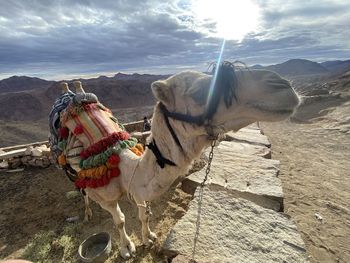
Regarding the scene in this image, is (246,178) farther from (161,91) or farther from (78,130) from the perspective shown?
(161,91)

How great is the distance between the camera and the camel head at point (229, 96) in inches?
73.0

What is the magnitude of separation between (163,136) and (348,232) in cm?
363

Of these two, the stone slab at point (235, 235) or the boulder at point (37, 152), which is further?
the boulder at point (37, 152)

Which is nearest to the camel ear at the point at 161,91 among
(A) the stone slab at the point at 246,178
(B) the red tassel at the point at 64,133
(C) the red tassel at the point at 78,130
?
(C) the red tassel at the point at 78,130

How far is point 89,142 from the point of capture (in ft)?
12.3

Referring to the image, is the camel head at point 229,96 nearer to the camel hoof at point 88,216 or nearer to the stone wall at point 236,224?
the stone wall at point 236,224

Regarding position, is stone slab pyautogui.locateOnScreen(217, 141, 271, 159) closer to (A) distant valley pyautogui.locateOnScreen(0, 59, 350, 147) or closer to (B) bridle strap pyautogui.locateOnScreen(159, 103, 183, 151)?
(B) bridle strap pyautogui.locateOnScreen(159, 103, 183, 151)

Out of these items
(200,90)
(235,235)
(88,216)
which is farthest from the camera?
(88,216)

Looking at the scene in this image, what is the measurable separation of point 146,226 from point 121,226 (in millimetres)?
346

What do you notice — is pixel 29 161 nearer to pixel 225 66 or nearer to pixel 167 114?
pixel 167 114

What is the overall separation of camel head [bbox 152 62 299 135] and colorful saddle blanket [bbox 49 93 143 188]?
1.29m

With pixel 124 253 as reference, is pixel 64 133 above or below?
above

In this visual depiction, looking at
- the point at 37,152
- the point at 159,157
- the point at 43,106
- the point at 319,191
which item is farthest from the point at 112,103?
the point at 159,157

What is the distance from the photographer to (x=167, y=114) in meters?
2.43
